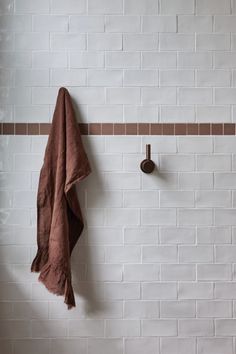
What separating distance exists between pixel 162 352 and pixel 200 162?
3.05ft

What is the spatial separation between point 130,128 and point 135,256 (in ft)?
2.02

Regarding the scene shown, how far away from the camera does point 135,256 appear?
6.39ft

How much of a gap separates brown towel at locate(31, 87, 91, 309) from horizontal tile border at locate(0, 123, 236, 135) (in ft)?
0.25

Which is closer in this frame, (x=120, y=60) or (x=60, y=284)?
(x=60, y=284)

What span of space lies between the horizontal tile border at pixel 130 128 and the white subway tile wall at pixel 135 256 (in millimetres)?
31

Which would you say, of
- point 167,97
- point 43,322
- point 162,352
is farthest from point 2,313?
point 167,97

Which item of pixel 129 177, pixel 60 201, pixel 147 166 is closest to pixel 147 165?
pixel 147 166

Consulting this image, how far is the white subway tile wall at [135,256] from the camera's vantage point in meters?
1.94

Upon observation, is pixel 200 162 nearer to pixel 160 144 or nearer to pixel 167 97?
pixel 160 144

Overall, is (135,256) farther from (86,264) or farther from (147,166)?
(147,166)

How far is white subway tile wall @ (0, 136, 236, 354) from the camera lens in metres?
1.94

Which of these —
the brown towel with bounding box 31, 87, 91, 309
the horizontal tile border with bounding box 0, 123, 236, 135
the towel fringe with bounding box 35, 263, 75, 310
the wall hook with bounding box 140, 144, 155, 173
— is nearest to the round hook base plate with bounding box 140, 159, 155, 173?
the wall hook with bounding box 140, 144, 155, 173

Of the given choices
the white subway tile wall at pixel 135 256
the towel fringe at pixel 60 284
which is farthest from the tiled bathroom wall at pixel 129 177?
the towel fringe at pixel 60 284

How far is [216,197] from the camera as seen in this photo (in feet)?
6.42
